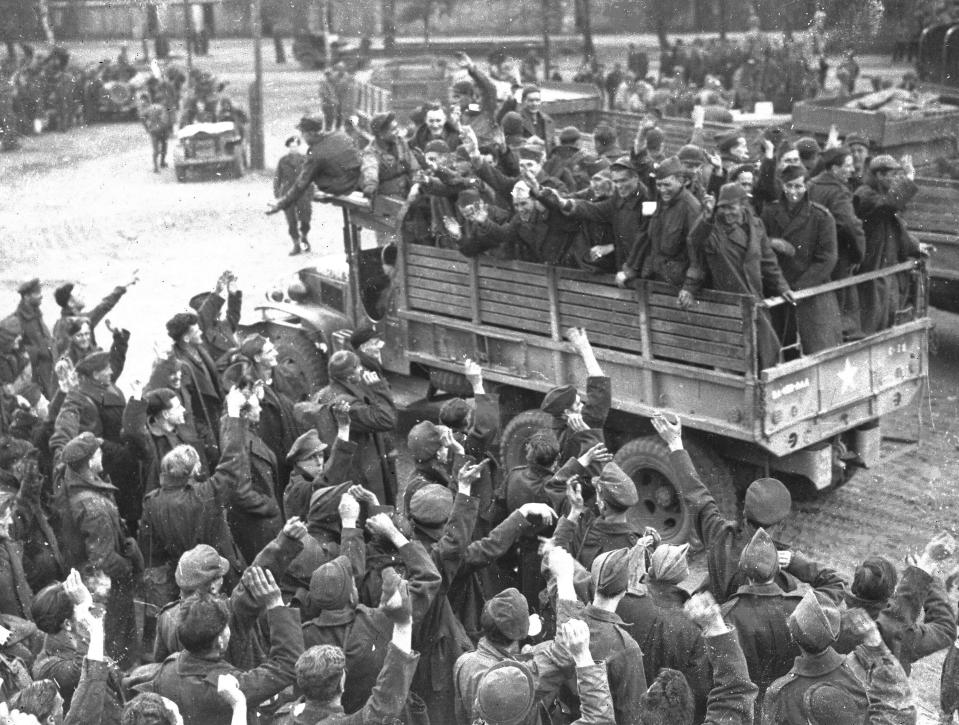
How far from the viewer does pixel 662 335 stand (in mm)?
8539

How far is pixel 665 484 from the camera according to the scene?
877cm

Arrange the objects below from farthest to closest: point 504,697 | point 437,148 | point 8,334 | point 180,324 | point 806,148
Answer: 1. point 8,334
2. point 437,148
3. point 806,148
4. point 180,324
5. point 504,697

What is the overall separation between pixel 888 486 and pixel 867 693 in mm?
5412

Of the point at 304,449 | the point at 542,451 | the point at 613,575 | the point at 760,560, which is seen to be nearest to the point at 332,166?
the point at 304,449

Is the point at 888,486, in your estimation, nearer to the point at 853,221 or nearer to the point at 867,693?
the point at 853,221

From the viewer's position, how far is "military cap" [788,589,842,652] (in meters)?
4.61

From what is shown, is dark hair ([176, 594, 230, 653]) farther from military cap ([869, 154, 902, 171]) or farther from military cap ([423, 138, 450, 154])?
military cap ([869, 154, 902, 171])

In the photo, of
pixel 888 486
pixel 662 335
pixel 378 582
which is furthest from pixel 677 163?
pixel 378 582

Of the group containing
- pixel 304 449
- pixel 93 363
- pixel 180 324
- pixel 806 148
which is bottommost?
pixel 304 449

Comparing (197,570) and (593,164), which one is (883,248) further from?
(197,570)

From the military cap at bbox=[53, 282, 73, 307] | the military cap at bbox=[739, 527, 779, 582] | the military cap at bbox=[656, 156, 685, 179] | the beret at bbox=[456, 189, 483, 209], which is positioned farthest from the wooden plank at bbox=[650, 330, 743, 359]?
the military cap at bbox=[53, 282, 73, 307]

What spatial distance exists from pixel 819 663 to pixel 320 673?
1.81 meters

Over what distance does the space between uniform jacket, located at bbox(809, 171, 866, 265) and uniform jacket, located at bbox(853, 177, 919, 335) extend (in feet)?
0.48

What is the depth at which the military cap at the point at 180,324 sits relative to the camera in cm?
865
